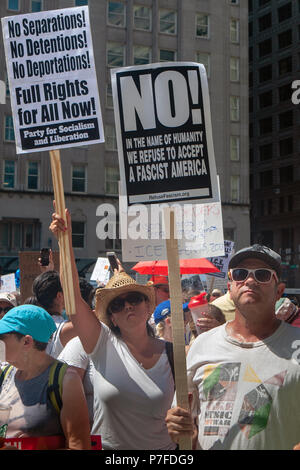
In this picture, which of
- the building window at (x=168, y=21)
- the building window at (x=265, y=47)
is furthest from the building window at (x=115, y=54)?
the building window at (x=265, y=47)

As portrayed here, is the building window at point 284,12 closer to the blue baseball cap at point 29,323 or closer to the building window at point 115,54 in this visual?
the building window at point 115,54

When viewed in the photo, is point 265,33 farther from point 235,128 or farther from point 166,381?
point 166,381

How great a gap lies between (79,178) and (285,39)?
101ft

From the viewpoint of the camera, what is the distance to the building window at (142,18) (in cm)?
4331

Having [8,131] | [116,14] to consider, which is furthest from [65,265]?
[116,14]

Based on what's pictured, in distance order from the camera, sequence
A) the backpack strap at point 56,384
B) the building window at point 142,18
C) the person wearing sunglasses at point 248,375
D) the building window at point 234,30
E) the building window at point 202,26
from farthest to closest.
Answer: the building window at point 234,30 < the building window at point 202,26 < the building window at point 142,18 < the backpack strap at point 56,384 < the person wearing sunglasses at point 248,375

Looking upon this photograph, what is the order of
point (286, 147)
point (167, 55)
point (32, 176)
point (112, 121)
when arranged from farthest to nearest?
point (286, 147), point (167, 55), point (112, 121), point (32, 176)

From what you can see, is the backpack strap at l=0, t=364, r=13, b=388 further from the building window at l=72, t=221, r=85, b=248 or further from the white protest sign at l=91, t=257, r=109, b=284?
the building window at l=72, t=221, r=85, b=248

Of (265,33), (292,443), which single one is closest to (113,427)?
(292,443)

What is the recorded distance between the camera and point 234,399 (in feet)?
10.1

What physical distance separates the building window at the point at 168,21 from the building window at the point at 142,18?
751 millimetres

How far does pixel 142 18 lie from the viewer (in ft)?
142

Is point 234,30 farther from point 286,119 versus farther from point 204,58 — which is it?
point 286,119
